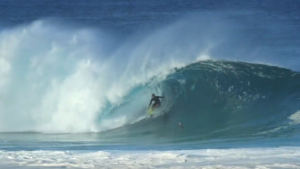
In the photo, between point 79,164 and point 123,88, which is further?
point 123,88

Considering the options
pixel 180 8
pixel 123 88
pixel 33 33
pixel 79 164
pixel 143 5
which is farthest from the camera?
pixel 143 5

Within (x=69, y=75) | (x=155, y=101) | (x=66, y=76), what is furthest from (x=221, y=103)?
(x=66, y=76)

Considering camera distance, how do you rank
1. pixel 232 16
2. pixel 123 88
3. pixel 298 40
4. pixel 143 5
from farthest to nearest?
1. pixel 143 5
2. pixel 232 16
3. pixel 298 40
4. pixel 123 88

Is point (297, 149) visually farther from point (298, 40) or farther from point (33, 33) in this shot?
point (298, 40)

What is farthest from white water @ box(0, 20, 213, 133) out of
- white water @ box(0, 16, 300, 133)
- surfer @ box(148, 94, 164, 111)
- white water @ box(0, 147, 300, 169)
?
A: white water @ box(0, 147, 300, 169)

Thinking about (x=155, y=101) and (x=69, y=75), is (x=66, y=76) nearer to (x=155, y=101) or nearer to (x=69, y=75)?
(x=69, y=75)

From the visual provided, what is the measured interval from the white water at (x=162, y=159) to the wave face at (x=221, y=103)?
8.56ft

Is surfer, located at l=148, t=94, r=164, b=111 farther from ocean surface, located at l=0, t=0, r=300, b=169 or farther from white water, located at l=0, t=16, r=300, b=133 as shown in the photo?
white water, located at l=0, t=16, r=300, b=133

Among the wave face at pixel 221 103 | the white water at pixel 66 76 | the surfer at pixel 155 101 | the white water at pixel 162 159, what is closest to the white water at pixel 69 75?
the white water at pixel 66 76

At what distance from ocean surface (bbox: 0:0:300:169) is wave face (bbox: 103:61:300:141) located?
0.03m

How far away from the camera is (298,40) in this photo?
118 ft

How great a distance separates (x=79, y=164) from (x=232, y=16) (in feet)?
130

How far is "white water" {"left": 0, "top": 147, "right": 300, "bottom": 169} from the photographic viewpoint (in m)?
12.0

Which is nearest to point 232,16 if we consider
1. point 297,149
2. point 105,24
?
point 105,24
